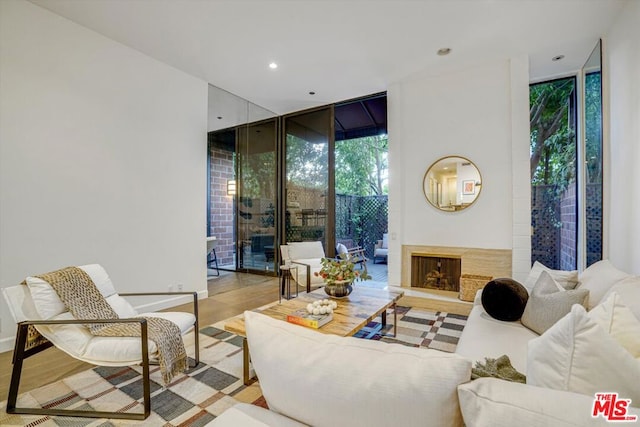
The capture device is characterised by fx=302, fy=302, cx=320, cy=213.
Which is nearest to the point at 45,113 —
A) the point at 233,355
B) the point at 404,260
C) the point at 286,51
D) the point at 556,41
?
the point at 286,51

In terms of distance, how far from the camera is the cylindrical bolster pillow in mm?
2141

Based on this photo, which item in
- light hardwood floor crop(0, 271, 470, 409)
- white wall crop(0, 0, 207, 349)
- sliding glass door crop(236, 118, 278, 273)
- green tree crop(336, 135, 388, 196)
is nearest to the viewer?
light hardwood floor crop(0, 271, 470, 409)

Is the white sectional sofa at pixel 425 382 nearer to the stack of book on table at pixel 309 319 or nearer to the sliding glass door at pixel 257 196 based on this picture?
the stack of book on table at pixel 309 319

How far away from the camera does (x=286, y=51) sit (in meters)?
3.56

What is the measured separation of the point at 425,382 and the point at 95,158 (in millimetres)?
3770

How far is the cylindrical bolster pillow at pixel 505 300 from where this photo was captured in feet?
7.02

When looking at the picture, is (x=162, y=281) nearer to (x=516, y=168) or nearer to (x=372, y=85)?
(x=372, y=85)

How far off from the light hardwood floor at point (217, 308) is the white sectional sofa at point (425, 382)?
7.01ft

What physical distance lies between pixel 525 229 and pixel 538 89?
222 cm

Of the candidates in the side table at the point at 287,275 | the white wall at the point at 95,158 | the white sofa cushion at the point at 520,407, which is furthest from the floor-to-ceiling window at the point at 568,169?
the white wall at the point at 95,158

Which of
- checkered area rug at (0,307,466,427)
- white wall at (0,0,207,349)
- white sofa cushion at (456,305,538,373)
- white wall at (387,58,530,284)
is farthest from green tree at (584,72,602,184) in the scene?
white wall at (0,0,207,349)

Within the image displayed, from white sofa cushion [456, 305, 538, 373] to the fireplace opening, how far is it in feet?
6.34

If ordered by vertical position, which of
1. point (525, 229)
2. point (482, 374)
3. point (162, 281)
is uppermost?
point (525, 229)

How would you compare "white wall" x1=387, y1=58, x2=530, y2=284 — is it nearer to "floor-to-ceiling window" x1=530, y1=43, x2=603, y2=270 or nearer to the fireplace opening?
the fireplace opening
